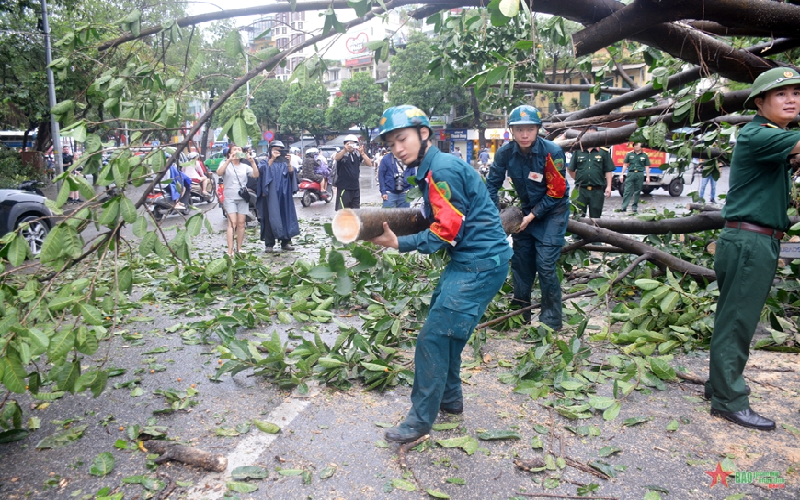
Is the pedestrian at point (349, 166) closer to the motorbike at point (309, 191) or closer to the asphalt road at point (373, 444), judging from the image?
the asphalt road at point (373, 444)

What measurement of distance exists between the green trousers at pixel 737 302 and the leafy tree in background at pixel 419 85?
1718 inches

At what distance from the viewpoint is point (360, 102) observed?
5859 cm

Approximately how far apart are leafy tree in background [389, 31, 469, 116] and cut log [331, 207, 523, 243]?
43569 millimetres

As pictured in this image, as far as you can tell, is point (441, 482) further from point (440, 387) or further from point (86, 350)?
point (86, 350)

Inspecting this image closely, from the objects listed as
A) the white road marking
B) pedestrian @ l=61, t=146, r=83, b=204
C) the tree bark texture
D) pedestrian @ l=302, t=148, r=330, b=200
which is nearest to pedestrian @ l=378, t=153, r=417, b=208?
pedestrian @ l=61, t=146, r=83, b=204

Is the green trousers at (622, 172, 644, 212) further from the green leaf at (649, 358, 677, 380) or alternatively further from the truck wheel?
the green leaf at (649, 358, 677, 380)

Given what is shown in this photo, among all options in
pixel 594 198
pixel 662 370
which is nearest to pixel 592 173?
pixel 594 198

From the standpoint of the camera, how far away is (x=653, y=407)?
12.4 feet

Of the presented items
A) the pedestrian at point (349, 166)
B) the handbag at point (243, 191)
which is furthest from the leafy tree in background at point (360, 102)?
the handbag at point (243, 191)

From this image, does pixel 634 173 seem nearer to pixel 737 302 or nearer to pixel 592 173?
pixel 592 173

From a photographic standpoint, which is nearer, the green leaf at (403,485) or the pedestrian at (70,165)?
the green leaf at (403,485)

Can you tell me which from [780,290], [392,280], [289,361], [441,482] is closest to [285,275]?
[392,280]

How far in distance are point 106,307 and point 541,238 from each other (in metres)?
3.53

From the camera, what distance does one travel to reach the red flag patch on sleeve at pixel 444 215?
10.1 ft
